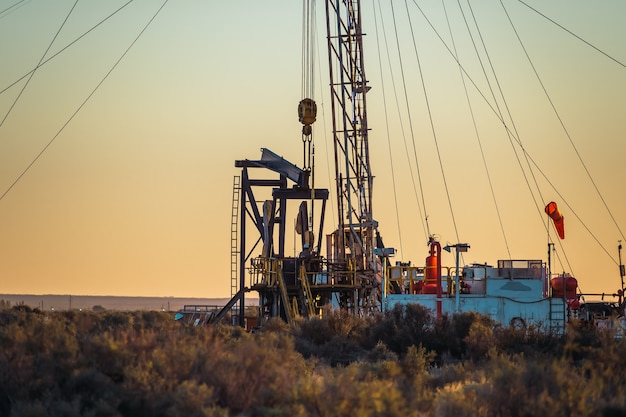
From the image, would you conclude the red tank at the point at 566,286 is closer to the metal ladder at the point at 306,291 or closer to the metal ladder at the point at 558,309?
the metal ladder at the point at 558,309

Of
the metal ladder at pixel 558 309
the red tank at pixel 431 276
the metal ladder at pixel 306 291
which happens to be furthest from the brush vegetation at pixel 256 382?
the metal ladder at pixel 306 291

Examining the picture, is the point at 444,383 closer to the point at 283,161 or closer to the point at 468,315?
the point at 468,315

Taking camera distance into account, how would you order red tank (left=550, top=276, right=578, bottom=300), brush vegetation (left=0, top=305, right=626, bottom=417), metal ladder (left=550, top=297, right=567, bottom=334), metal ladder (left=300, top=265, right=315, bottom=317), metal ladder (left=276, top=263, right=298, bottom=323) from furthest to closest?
metal ladder (left=300, top=265, right=315, bottom=317) → metal ladder (left=276, top=263, right=298, bottom=323) → red tank (left=550, top=276, right=578, bottom=300) → metal ladder (left=550, top=297, right=567, bottom=334) → brush vegetation (left=0, top=305, right=626, bottom=417)

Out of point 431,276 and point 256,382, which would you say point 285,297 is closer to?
point 431,276

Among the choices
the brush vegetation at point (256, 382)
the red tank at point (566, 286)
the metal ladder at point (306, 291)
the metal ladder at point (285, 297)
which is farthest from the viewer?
the metal ladder at point (306, 291)

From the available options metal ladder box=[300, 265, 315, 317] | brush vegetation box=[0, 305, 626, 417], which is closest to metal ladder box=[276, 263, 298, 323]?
metal ladder box=[300, 265, 315, 317]

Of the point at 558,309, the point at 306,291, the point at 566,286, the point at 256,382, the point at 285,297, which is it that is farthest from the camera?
the point at 306,291

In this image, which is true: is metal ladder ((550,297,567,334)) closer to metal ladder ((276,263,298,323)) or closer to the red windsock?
the red windsock

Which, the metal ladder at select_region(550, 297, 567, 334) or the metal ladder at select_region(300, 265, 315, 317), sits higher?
the metal ladder at select_region(300, 265, 315, 317)

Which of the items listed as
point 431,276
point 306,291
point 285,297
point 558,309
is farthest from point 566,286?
point 285,297

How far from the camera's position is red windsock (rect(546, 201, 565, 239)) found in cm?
3880

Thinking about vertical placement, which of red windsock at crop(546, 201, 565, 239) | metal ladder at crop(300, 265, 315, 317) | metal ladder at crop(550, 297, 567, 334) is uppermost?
red windsock at crop(546, 201, 565, 239)

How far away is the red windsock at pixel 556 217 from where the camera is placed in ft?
127

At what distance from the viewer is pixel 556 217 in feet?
128
